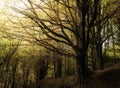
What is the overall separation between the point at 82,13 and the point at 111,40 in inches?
450

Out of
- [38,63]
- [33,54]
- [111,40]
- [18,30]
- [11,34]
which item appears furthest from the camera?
[38,63]

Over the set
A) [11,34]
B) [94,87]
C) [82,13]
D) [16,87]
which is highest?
[82,13]

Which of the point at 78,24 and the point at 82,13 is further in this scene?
the point at 78,24

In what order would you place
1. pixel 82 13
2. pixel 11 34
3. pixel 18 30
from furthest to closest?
pixel 18 30 < pixel 11 34 < pixel 82 13

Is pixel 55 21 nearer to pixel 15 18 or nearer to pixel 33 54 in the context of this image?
pixel 15 18

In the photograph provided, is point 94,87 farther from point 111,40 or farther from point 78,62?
point 111,40

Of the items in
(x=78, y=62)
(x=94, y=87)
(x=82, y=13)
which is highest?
(x=82, y=13)

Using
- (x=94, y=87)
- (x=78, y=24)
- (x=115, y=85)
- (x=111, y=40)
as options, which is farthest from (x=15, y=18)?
(x=111, y=40)

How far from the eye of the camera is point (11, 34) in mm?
9391

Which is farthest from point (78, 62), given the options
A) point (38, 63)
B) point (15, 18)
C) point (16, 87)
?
point (16, 87)

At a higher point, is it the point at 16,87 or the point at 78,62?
the point at 78,62

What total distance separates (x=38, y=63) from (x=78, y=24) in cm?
1337

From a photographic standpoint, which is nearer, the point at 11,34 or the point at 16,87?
the point at 11,34

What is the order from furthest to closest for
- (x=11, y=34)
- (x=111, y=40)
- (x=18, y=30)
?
(x=111, y=40)
(x=18, y=30)
(x=11, y=34)
